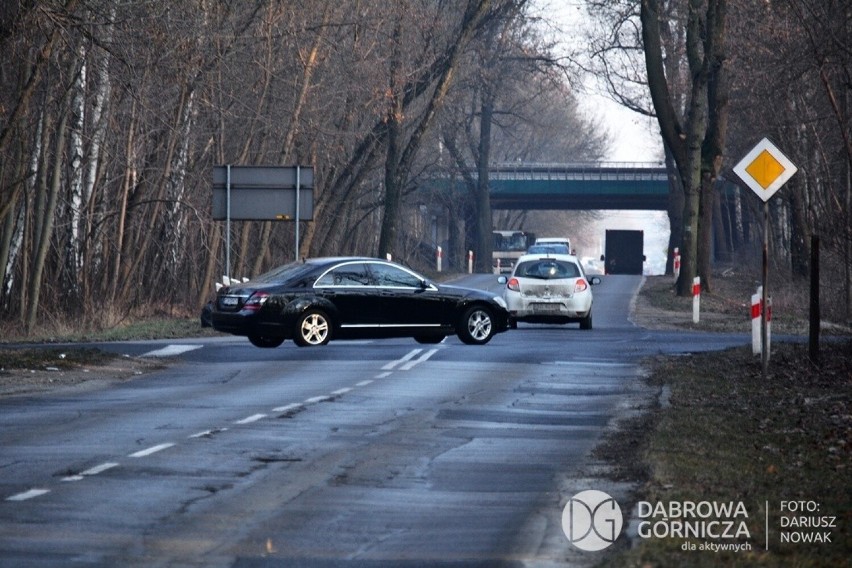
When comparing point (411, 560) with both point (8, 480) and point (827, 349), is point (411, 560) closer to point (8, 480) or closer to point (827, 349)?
point (8, 480)

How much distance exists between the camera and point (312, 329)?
953 inches

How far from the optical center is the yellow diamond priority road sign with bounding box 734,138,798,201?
1758 cm

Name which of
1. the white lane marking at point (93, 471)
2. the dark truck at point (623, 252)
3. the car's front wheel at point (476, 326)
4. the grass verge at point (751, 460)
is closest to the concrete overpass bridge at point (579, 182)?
the dark truck at point (623, 252)

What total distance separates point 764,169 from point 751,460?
700 centimetres

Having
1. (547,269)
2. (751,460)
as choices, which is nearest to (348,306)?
(547,269)

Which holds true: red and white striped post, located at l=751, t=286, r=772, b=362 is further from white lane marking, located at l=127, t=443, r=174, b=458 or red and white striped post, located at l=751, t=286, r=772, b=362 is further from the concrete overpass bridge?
the concrete overpass bridge

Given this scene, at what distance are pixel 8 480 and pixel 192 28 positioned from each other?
16662 millimetres

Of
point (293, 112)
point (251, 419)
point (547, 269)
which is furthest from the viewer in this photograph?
point (293, 112)

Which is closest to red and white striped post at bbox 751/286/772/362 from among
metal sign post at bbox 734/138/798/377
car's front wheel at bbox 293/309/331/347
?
metal sign post at bbox 734/138/798/377

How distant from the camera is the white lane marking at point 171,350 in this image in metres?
23.6

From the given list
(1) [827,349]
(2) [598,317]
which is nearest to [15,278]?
(2) [598,317]

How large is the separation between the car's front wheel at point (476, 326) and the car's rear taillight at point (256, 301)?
3.91 metres

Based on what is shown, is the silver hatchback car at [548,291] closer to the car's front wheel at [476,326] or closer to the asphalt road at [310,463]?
the car's front wheel at [476,326]

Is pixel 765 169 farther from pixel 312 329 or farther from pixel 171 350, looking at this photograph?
pixel 171 350
